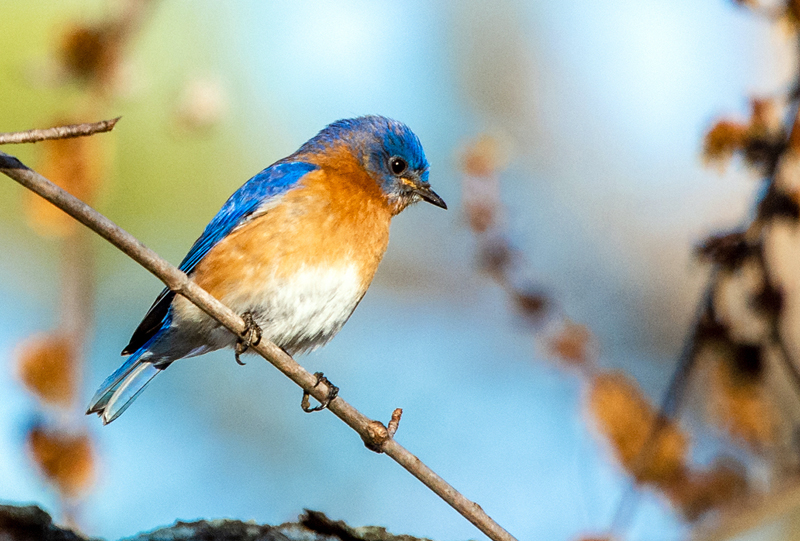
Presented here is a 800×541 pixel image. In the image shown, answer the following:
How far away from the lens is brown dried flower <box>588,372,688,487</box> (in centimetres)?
408

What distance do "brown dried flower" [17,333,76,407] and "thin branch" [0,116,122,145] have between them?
1.82 meters

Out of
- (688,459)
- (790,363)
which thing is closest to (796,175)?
(790,363)

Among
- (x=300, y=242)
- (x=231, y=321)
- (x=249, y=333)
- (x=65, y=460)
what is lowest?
(x=65, y=460)

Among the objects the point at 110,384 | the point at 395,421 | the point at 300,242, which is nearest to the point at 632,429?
the point at 395,421

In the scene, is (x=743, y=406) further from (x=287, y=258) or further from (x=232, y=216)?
(x=232, y=216)

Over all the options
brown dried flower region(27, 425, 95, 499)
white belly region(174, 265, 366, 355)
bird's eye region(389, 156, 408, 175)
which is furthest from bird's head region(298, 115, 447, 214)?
brown dried flower region(27, 425, 95, 499)

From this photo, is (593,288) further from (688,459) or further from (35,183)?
(35,183)

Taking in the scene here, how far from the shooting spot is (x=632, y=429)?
4402 mm

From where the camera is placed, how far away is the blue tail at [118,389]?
4.84 metres

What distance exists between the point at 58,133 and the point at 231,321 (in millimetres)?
926

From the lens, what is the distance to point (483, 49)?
9.72 meters

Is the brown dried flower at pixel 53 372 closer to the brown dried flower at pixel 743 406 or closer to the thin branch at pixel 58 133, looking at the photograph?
the thin branch at pixel 58 133

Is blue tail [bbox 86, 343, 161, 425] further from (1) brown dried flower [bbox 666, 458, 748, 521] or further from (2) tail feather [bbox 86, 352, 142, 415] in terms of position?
(1) brown dried flower [bbox 666, 458, 748, 521]

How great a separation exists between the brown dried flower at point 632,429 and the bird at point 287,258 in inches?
53.0
